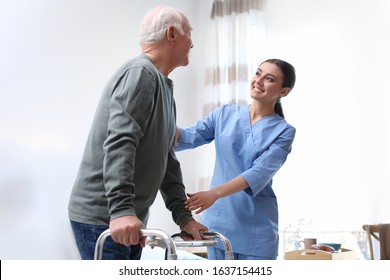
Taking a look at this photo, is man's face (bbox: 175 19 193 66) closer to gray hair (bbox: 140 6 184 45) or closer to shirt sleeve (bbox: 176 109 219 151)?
gray hair (bbox: 140 6 184 45)

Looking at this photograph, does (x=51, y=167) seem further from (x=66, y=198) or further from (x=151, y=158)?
(x=151, y=158)

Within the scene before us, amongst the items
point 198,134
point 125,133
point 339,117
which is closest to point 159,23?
Answer: point 125,133

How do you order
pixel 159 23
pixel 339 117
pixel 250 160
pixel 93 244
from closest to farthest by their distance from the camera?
pixel 93 244, pixel 159 23, pixel 250 160, pixel 339 117

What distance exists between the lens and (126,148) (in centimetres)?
120

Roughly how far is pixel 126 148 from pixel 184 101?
127 inches

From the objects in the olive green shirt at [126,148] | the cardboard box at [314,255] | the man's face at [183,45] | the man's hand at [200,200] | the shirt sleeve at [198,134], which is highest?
the man's face at [183,45]

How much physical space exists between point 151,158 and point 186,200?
0.90 ft

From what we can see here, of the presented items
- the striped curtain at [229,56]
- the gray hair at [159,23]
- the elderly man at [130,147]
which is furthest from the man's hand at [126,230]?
the striped curtain at [229,56]

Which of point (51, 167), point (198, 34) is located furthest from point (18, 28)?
point (198, 34)

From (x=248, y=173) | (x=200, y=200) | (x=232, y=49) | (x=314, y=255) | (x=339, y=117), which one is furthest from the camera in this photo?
(x=232, y=49)

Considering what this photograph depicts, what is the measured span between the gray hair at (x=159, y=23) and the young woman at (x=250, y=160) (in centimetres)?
61

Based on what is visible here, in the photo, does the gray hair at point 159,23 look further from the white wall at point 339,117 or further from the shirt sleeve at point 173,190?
the white wall at point 339,117

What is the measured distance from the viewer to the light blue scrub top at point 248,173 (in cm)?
197

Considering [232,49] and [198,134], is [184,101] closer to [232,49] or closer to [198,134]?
[232,49]
